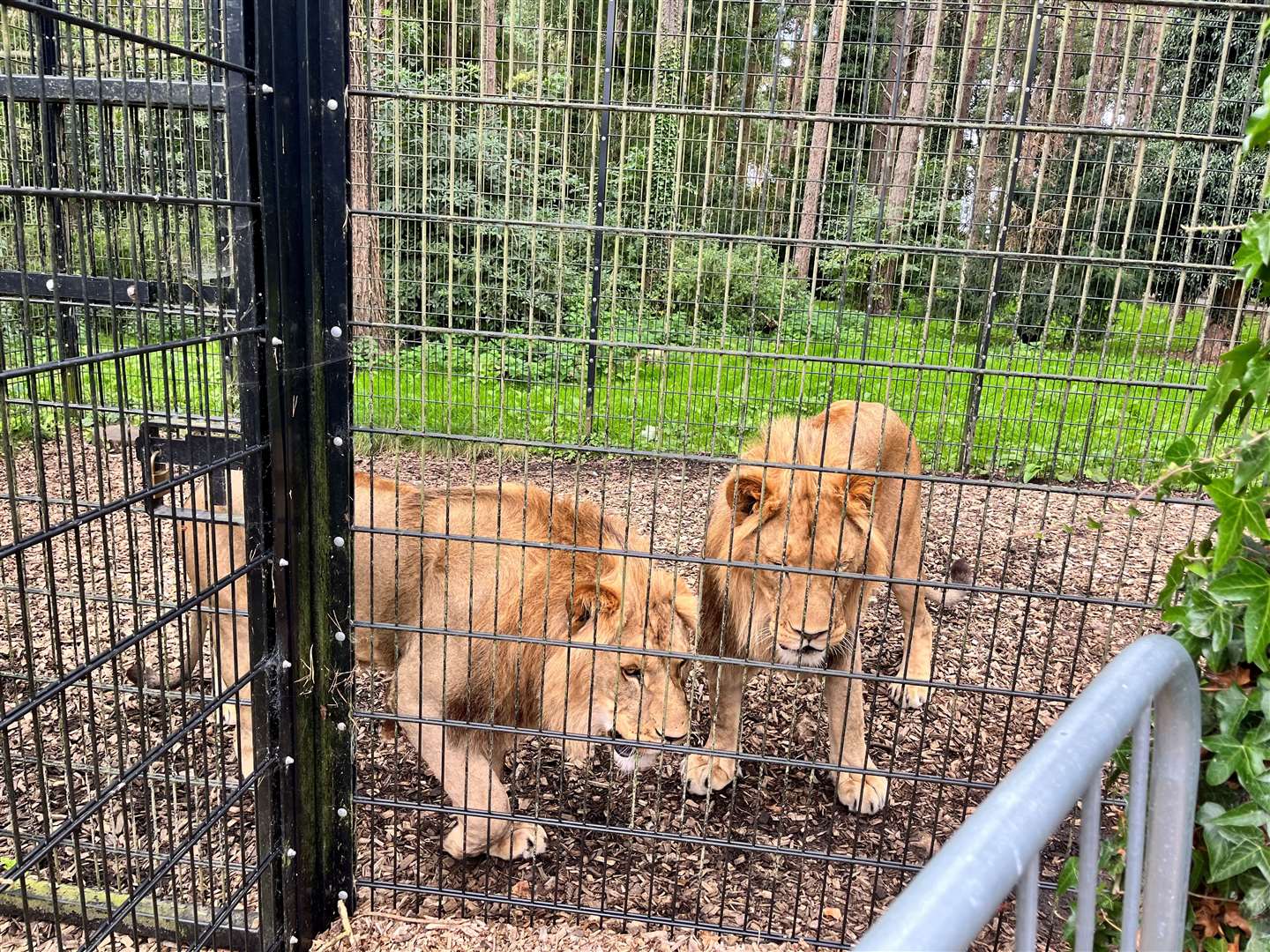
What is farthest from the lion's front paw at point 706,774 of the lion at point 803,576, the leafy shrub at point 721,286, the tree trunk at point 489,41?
the tree trunk at point 489,41

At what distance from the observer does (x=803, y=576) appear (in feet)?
12.6

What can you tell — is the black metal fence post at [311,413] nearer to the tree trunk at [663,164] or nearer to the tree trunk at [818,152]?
the tree trunk at [818,152]

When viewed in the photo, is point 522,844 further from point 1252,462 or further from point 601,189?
point 601,189

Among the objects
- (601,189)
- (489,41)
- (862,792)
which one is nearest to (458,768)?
(862,792)

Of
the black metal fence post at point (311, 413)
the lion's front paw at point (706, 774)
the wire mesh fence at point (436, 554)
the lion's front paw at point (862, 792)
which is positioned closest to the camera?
the wire mesh fence at point (436, 554)

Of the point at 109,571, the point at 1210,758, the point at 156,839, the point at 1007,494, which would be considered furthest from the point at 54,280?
the point at 1007,494

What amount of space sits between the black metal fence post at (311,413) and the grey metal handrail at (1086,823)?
7.71 feet

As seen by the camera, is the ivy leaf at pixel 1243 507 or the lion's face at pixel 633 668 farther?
the lion's face at pixel 633 668

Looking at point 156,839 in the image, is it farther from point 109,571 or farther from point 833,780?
point 833,780

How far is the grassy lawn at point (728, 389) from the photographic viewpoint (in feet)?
9.06

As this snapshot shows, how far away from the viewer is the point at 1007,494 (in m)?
9.67

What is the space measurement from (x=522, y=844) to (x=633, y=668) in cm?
100

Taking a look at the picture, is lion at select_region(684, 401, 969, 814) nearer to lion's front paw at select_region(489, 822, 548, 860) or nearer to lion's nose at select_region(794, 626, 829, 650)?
lion's nose at select_region(794, 626, 829, 650)

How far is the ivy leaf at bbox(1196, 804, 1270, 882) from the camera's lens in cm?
186
